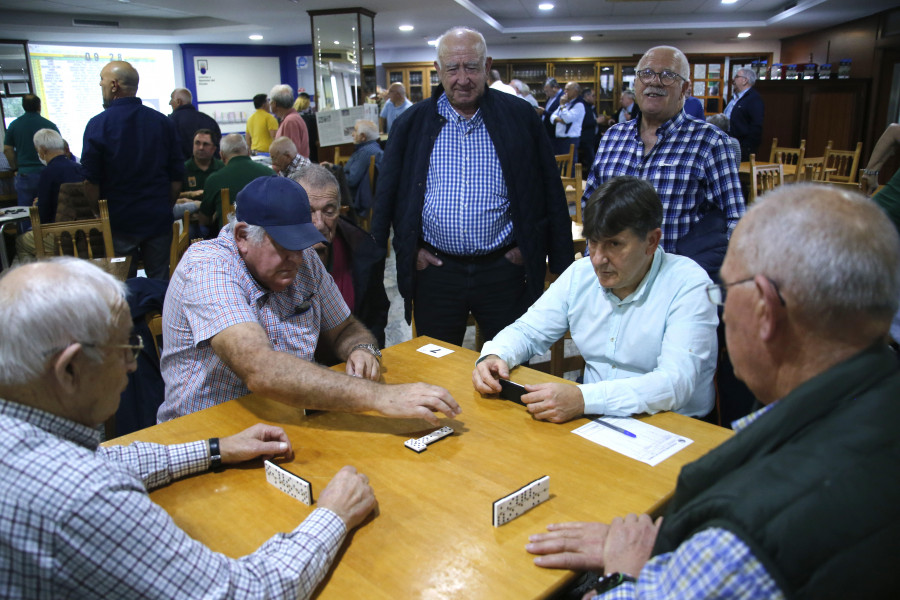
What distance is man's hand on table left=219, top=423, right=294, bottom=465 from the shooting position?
1.45 m

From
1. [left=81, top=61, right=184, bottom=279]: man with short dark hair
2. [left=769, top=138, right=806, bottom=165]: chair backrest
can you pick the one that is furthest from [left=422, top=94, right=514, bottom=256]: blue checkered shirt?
[left=769, top=138, right=806, bottom=165]: chair backrest

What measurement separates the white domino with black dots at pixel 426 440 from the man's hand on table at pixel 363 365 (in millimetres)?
371

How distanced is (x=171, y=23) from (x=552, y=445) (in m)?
13.0

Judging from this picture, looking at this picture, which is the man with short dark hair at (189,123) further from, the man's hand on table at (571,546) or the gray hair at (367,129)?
the man's hand on table at (571,546)

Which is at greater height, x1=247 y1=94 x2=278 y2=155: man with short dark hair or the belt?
x1=247 y1=94 x2=278 y2=155: man with short dark hair

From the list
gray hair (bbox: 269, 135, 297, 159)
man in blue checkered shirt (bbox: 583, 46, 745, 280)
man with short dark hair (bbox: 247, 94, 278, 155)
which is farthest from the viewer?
man with short dark hair (bbox: 247, 94, 278, 155)

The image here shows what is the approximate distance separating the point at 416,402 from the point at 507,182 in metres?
1.40

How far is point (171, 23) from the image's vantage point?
11961 millimetres

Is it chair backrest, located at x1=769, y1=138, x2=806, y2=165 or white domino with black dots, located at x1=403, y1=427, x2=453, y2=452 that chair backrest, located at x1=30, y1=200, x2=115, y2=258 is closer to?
white domino with black dots, located at x1=403, y1=427, x2=453, y2=452

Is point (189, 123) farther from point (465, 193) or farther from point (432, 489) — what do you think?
point (432, 489)

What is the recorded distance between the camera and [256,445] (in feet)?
4.83

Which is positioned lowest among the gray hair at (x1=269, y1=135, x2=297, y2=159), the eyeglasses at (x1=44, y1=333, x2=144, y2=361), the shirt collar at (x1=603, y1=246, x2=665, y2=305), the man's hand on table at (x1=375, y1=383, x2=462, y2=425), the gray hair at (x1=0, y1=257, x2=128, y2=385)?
the man's hand on table at (x1=375, y1=383, x2=462, y2=425)

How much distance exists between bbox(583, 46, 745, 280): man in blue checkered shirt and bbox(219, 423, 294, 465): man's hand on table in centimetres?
176

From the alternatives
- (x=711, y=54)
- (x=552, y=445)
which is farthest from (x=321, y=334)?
(x=711, y=54)
